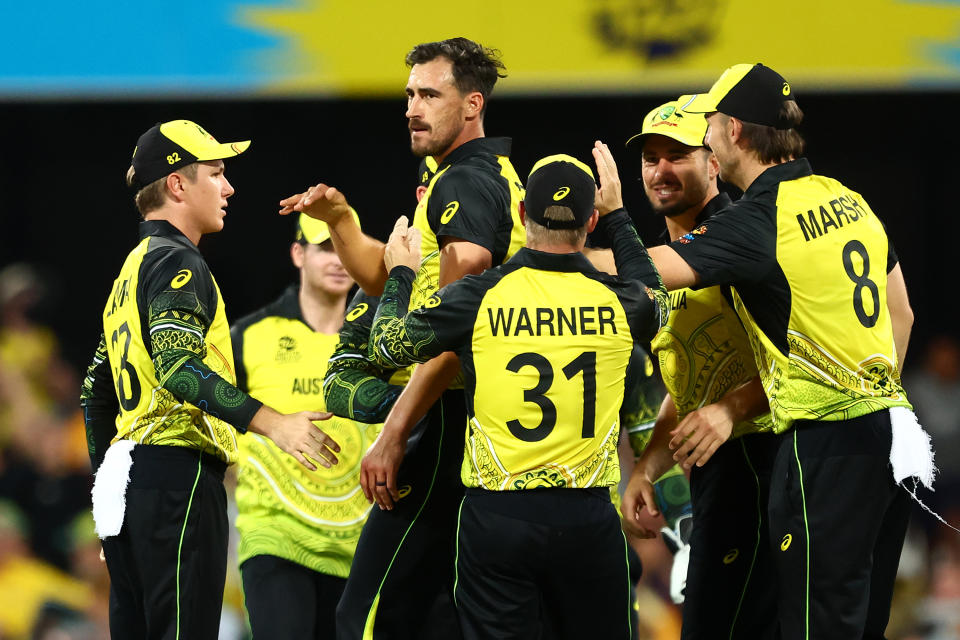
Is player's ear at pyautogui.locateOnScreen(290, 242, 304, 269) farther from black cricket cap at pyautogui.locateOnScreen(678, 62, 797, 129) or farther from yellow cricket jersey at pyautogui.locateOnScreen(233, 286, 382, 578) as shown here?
black cricket cap at pyautogui.locateOnScreen(678, 62, 797, 129)

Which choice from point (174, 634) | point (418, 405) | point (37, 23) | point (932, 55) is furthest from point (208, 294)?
point (932, 55)

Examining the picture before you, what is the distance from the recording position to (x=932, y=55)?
26.8 feet

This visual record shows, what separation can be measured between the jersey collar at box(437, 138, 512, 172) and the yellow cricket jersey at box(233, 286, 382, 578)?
1469mm

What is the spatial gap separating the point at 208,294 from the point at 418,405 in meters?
0.79

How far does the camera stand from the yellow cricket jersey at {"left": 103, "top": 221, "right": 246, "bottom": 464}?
417cm

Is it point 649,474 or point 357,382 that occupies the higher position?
point 357,382

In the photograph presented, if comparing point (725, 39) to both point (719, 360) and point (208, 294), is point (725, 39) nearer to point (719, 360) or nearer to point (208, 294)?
point (719, 360)

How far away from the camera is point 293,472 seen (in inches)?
215

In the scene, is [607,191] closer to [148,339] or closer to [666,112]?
[666,112]

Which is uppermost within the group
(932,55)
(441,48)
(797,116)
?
(932,55)

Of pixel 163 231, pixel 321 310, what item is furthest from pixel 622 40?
pixel 163 231

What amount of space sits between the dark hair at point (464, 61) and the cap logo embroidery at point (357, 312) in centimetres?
83

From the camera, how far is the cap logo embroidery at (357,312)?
15.0 feet

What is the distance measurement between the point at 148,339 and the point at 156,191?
0.60m
